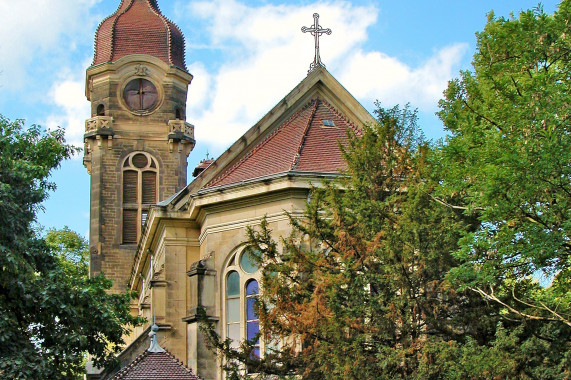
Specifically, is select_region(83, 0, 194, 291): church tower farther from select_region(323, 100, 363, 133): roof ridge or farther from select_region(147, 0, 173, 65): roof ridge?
select_region(323, 100, 363, 133): roof ridge

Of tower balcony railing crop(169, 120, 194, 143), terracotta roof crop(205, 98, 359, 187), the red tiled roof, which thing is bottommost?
the red tiled roof

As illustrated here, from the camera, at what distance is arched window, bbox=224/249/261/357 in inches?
Answer: 936

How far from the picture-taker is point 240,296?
2398 centimetres

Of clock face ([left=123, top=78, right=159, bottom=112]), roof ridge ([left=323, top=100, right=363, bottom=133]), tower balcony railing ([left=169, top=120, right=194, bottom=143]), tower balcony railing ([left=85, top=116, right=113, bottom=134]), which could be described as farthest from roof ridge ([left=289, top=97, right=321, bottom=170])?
tower balcony railing ([left=85, top=116, right=113, bottom=134])

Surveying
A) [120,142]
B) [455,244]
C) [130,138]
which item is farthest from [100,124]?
[455,244]

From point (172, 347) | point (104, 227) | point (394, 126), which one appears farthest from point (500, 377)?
point (104, 227)

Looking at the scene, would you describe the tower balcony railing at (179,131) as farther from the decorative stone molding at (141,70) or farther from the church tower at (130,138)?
the decorative stone molding at (141,70)

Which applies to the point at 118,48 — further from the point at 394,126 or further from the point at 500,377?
the point at 500,377

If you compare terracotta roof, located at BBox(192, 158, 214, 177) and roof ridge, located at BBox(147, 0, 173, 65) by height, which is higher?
roof ridge, located at BBox(147, 0, 173, 65)

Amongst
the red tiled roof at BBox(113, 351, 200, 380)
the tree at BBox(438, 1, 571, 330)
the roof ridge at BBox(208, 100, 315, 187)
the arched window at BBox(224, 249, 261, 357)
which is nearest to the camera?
the tree at BBox(438, 1, 571, 330)

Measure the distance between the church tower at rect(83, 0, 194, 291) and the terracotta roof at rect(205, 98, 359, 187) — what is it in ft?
50.2

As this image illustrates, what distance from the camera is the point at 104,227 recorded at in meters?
40.5

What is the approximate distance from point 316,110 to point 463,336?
1131 cm

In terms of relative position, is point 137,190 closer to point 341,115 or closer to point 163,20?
point 163,20
